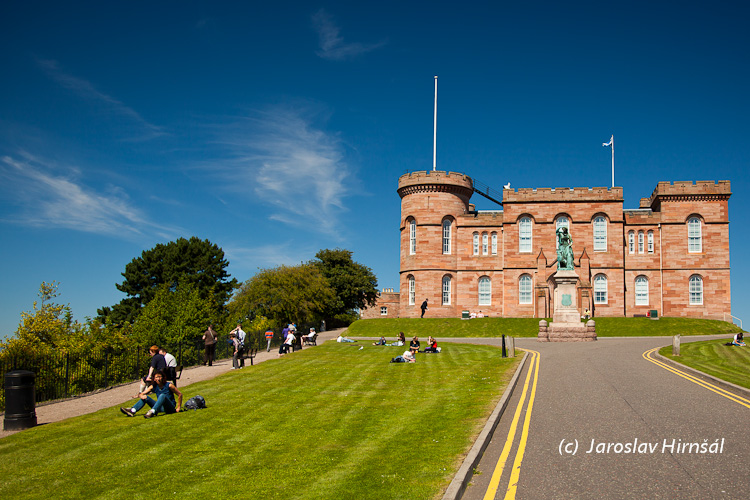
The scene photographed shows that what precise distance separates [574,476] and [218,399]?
10.6 m

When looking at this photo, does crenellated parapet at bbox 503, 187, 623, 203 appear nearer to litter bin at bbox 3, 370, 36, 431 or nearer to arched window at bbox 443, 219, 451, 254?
arched window at bbox 443, 219, 451, 254

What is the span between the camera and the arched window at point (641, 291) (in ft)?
177

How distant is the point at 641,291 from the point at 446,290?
1805 cm

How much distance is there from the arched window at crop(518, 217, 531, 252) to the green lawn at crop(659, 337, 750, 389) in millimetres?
24207

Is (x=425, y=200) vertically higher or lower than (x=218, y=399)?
higher

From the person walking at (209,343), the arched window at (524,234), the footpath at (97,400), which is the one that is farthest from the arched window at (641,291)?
the person walking at (209,343)

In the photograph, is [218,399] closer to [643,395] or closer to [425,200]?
[643,395]

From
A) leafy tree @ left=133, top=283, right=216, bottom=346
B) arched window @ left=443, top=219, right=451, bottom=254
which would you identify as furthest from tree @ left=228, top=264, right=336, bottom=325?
arched window @ left=443, top=219, right=451, bottom=254

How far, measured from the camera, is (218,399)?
15.8 m

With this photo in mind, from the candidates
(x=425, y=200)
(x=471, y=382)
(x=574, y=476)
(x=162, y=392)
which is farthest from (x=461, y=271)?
(x=574, y=476)

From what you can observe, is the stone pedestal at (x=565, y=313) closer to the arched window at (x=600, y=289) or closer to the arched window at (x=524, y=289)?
the arched window at (x=524, y=289)

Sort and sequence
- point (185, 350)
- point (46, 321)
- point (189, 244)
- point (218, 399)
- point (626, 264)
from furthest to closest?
1. point (189, 244)
2. point (626, 264)
3. point (46, 321)
4. point (185, 350)
5. point (218, 399)

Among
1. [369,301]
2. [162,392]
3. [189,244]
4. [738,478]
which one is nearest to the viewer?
[738,478]

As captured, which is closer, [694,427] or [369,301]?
[694,427]
